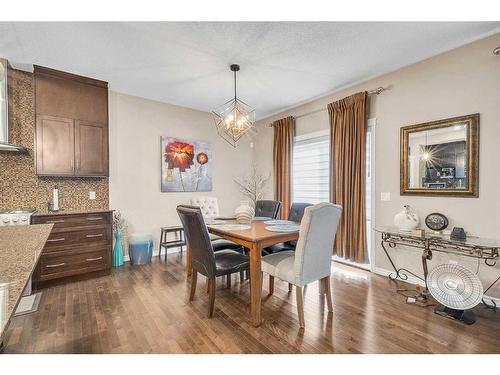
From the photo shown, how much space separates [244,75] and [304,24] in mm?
1198

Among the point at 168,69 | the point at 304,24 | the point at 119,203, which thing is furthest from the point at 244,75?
the point at 119,203

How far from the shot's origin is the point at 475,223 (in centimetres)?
249

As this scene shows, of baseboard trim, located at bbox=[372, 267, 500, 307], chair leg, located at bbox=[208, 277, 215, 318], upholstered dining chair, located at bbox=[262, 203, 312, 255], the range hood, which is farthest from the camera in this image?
upholstered dining chair, located at bbox=[262, 203, 312, 255]

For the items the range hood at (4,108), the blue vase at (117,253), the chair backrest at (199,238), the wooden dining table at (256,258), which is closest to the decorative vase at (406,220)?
the wooden dining table at (256,258)

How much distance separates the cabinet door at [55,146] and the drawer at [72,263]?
107 centimetres

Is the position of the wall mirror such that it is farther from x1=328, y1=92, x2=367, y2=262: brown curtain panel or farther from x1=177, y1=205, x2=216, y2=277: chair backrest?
x1=177, y1=205, x2=216, y2=277: chair backrest

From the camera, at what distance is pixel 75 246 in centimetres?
309

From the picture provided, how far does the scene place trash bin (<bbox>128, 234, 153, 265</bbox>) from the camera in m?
3.66

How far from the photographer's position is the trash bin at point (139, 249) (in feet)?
12.0

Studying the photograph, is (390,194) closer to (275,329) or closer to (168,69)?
(275,329)

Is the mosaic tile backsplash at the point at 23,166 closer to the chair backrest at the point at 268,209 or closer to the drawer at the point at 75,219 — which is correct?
the drawer at the point at 75,219

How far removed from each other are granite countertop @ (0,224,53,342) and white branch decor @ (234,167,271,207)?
3.77 metres

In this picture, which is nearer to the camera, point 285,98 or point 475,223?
point 475,223

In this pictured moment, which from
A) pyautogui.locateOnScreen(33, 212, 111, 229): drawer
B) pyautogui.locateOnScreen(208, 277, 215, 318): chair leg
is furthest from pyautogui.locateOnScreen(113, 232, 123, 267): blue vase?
pyautogui.locateOnScreen(208, 277, 215, 318): chair leg
